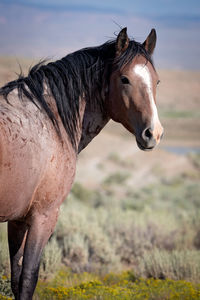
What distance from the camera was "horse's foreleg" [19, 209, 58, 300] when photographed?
3000mm

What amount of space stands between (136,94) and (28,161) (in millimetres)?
1058

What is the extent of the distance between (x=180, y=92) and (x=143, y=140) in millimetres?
72425

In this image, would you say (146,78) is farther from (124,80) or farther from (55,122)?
(55,122)

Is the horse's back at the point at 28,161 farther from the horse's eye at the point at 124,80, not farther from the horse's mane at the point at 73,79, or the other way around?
A: the horse's eye at the point at 124,80

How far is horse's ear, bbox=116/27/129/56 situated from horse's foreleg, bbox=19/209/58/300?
5.03 ft

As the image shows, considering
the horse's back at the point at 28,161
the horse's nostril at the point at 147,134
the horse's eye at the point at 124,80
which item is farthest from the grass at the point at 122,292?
the horse's eye at the point at 124,80

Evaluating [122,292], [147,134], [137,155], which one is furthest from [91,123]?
[137,155]

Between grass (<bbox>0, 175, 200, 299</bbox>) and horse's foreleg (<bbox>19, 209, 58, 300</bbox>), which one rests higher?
horse's foreleg (<bbox>19, 209, 58, 300</bbox>)

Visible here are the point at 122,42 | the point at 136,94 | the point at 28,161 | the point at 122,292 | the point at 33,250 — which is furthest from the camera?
the point at 122,292

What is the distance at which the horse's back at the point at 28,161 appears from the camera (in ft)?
8.93

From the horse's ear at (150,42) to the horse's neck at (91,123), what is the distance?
0.74m

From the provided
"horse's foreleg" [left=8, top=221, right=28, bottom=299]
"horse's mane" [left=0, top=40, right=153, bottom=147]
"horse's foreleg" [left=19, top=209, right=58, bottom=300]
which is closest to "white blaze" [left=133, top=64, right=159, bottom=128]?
"horse's mane" [left=0, top=40, right=153, bottom=147]

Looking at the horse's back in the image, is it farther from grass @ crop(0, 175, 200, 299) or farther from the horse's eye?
grass @ crop(0, 175, 200, 299)

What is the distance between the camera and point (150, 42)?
357 cm
